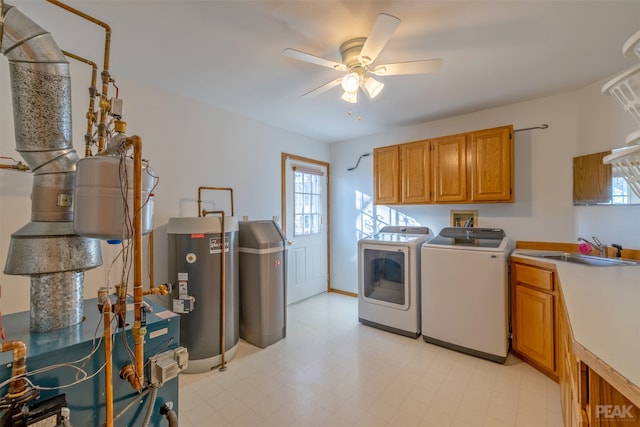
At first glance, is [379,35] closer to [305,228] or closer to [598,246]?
[598,246]

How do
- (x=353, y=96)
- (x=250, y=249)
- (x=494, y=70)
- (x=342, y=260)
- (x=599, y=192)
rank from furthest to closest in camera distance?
1. (x=342, y=260)
2. (x=250, y=249)
3. (x=599, y=192)
4. (x=494, y=70)
5. (x=353, y=96)

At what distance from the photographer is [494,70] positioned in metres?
2.19

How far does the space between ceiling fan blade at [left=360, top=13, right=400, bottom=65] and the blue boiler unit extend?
5.83 feet

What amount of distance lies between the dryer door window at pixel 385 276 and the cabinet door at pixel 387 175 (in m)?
0.74

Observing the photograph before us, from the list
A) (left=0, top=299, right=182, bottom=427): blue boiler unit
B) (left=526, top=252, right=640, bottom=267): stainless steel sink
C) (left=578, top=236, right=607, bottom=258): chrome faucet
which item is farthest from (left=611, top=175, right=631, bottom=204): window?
(left=0, top=299, right=182, bottom=427): blue boiler unit

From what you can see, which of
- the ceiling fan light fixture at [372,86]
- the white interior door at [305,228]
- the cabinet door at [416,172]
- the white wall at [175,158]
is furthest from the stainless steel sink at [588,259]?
the white wall at [175,158]

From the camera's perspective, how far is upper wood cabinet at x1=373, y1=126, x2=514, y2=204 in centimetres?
270

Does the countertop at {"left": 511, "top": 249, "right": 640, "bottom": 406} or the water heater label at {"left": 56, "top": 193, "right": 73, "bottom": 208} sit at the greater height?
the water heater label at {"left": 56, "top": 193, "right": 73, "bottom": 208}

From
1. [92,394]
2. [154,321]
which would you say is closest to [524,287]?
[154,321]

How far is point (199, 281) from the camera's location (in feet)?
7.37

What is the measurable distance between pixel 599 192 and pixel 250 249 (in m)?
3.22

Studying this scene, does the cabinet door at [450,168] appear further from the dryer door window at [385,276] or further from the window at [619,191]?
the window at [619,191]

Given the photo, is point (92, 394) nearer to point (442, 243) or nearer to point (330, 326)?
point (330, 326)

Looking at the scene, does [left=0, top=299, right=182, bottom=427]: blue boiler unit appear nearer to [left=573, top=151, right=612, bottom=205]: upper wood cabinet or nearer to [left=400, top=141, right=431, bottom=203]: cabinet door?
[left=400, top=141, right=431, bottom=203]: cabinet door
